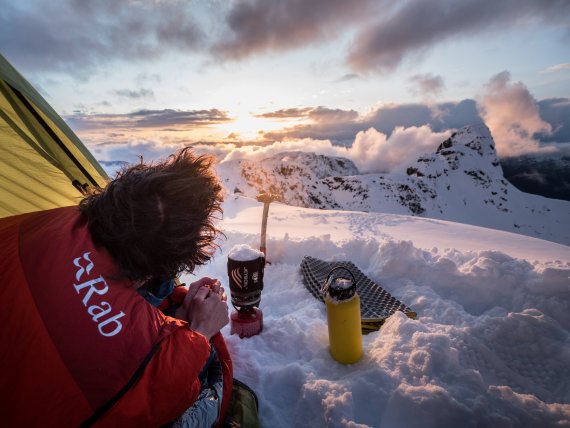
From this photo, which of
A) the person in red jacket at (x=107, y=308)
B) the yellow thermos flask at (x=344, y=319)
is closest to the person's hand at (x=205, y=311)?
the person in red jacket at (x=107, y=308)

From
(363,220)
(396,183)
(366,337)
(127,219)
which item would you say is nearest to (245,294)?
(366,337)

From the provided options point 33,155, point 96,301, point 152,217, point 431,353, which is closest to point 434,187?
point 431,353

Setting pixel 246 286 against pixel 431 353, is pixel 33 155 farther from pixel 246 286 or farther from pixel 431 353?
pixel 431 353

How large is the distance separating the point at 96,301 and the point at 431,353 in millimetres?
2218

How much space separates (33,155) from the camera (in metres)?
3.08

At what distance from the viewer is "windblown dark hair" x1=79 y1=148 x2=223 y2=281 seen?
153 centimetres

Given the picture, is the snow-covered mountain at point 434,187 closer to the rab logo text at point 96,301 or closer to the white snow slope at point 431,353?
the white snow slope at point 431,353

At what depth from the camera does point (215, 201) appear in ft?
5.81

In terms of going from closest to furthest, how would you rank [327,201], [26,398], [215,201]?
[26,398] → [215,201] → [327,201]

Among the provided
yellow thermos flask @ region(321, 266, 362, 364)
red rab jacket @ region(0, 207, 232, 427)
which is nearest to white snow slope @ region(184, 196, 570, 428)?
yellow thermos flask @ region(321, 266, 362, 364)

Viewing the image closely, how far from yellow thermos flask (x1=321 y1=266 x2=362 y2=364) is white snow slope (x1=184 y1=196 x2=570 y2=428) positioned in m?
0.11

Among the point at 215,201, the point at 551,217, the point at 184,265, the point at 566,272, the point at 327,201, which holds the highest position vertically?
the point at 215,201

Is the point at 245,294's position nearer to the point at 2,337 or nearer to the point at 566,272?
the point at 2,337

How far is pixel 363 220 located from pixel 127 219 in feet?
26.9
